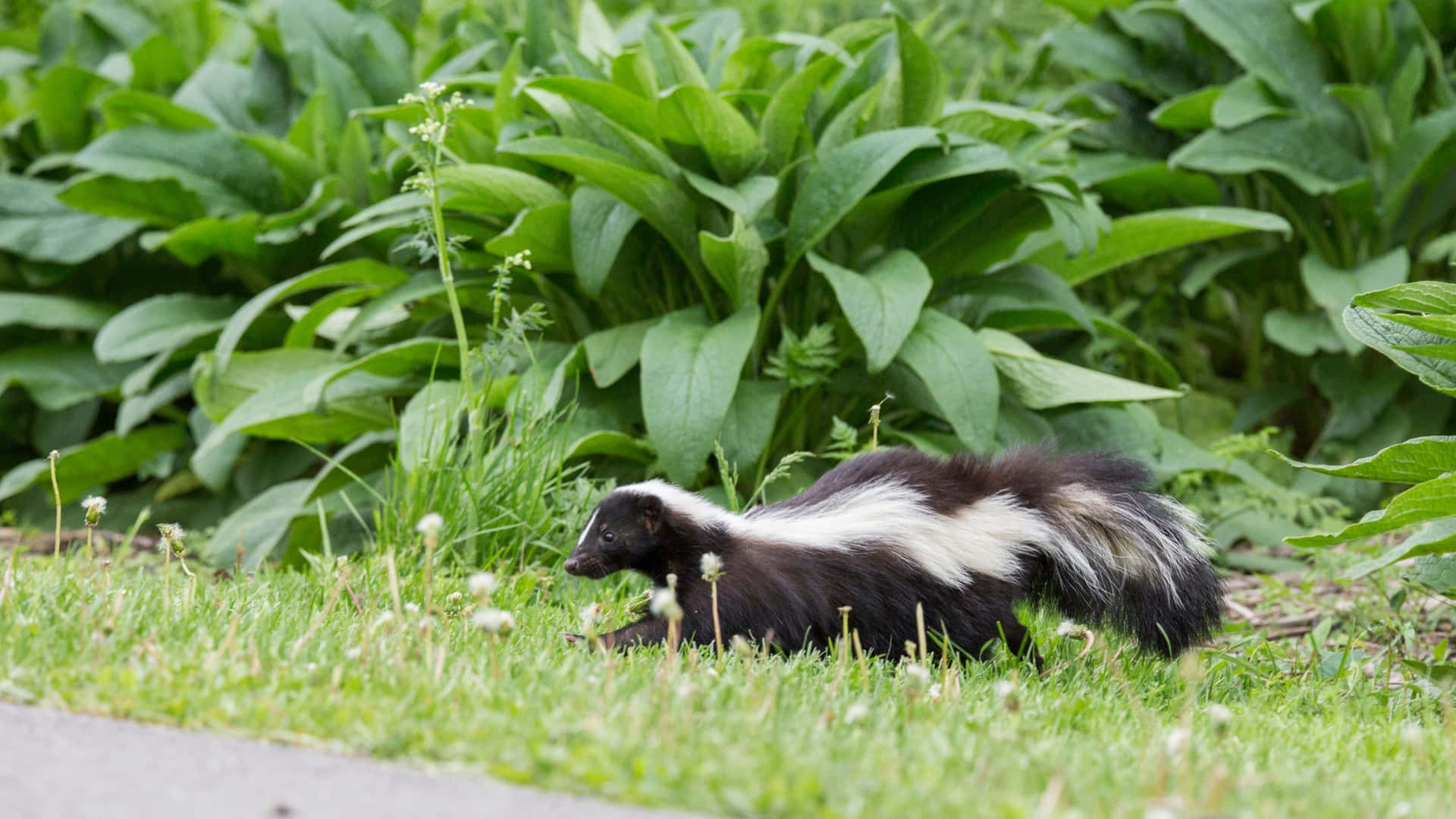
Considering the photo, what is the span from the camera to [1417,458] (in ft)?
12.6

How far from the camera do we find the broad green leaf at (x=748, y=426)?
209 inches

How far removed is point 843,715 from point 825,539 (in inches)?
41.9

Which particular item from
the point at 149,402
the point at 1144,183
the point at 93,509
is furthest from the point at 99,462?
the point at 1144,183

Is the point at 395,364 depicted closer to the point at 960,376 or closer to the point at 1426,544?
the point at 960,376

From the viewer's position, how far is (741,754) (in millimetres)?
2377

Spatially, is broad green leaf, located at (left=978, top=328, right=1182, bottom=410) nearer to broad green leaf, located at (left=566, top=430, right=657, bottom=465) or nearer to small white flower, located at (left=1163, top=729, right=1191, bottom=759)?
broad green leaf, located at (left=566, top=430, right=657, bottom=465)

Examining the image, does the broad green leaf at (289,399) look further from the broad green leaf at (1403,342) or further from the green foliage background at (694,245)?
the broad green leaf at (1403,342)

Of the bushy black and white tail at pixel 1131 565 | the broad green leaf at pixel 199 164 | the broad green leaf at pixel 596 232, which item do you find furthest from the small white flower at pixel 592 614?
the broad green leaf at pixel 199 164

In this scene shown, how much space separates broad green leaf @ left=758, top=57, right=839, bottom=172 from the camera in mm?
5527

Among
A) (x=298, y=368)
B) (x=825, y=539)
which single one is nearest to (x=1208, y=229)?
(x=825, y=539)

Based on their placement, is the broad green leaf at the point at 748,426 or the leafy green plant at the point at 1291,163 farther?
the leafy green plant at the point at 1291,163

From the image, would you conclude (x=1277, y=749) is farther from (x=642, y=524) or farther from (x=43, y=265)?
(x=43, y=265)

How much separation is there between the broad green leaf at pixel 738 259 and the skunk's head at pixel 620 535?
1.36m

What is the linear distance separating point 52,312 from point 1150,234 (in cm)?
551
